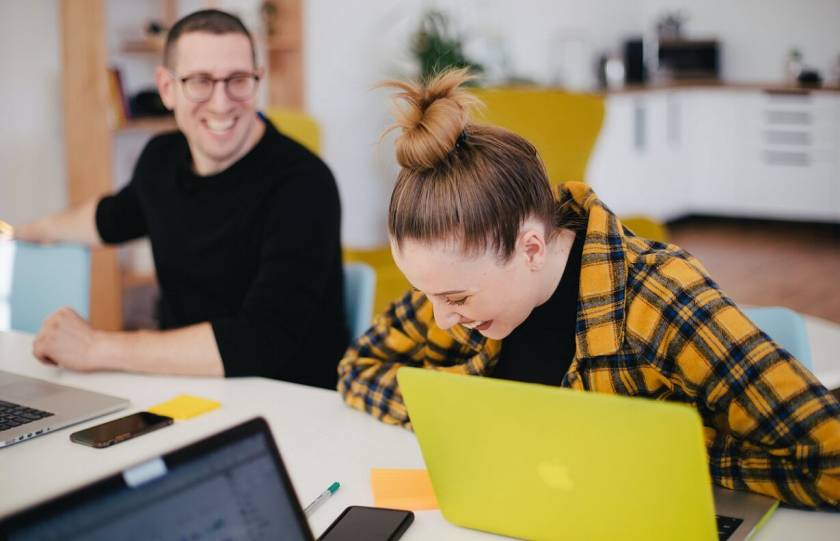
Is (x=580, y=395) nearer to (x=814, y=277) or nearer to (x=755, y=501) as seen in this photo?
(x=755, y=501)

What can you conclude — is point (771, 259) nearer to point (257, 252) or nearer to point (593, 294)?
point (257, 252)

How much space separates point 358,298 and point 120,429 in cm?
73

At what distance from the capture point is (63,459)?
1.41 m

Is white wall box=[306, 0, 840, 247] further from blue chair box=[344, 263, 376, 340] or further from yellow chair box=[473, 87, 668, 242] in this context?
blue chair box=[344, 263, 376, 340]

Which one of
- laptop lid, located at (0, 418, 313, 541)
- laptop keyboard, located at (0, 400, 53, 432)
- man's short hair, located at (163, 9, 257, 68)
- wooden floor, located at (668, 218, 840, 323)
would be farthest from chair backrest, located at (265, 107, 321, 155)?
laptop lid, located at (0, 418, 313, 541)

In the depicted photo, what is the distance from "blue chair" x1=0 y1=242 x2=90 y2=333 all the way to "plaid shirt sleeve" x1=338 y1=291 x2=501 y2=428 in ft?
2.80

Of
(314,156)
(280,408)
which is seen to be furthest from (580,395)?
(314,156)

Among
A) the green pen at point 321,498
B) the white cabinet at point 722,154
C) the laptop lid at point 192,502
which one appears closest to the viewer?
the laptop lid at point 192,502

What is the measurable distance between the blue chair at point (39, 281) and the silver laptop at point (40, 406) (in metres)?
0.49

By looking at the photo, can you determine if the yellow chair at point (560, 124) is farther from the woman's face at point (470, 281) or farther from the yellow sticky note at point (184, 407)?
the woman's face at point (470, 281)

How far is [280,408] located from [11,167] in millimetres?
3002

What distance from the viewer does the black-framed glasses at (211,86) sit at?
209 cm

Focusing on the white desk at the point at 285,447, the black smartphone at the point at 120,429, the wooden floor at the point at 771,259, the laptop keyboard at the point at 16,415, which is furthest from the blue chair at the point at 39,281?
the wooden floor at the point at 771,259

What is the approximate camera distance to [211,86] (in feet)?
6.87
